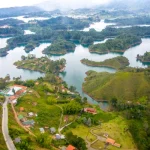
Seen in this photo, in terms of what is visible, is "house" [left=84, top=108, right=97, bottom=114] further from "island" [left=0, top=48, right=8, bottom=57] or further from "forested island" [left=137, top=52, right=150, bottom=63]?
"island" [left=0, top=48, right=8, bottom=57]

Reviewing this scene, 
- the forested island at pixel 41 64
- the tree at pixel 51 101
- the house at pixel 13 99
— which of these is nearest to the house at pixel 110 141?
the tree at pixel 51 101

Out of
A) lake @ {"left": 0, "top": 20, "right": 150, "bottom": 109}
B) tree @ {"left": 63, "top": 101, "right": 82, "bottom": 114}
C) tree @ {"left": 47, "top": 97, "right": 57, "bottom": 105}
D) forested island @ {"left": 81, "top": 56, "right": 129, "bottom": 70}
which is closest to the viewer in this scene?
tree @ {"left": 63, "top": 101, "right": 82, "bottom": 114}

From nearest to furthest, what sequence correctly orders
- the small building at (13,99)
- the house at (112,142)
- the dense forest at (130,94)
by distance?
the house at (112,142), the dense forest at (130,94), the small building at (13,99)

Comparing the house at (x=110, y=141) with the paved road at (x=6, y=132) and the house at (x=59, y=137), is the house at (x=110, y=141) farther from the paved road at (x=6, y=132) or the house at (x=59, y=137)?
the paved road at (x=6, y=132)

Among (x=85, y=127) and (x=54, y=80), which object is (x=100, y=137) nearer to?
(x=85, y=127)

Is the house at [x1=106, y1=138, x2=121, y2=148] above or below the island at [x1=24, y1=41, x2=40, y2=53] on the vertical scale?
below

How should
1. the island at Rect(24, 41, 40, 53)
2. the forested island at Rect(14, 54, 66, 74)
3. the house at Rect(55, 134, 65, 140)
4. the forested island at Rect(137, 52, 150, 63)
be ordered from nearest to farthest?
the house at Rect(55, 134, 65, 140)
the forested island at Rect(14, 54, 66, 74)
the forested island at Rect(137, 52, 150, 63)
the island at Rect(24, 41, 40, 53)

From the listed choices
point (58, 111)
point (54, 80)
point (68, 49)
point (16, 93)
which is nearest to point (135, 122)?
point (58, 111)

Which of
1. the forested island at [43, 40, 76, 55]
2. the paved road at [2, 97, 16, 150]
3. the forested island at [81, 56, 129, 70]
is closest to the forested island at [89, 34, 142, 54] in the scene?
the forested island at [43, 40, 76, 55]

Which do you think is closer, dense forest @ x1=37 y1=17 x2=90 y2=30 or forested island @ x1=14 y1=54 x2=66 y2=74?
forested island @ x1=14 y1=54 x2=66 y2=74
